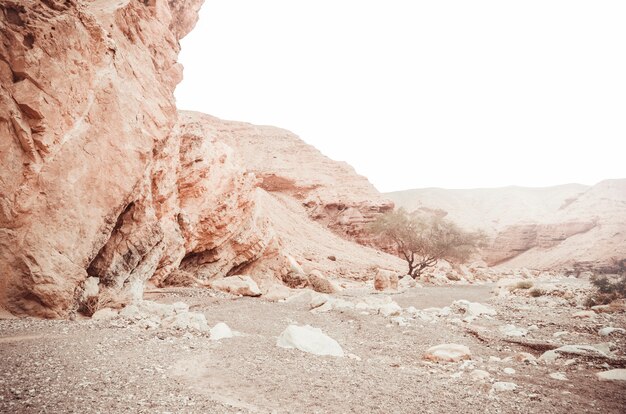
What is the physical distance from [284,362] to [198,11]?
15782 mm

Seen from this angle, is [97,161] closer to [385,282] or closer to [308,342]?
[308,342]

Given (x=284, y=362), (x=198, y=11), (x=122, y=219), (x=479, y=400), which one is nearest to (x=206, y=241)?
(x=122, y=219)

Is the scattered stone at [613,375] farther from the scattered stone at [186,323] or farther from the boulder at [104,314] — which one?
the boulder at [104,314]

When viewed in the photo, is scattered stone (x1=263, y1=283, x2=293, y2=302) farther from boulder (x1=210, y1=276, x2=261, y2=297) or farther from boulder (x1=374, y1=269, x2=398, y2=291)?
boulder (x1=374, y1=269, x2=398, y2=291)

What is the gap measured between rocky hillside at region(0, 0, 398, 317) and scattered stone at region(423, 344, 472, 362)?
22.7ft

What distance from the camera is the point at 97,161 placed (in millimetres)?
8281

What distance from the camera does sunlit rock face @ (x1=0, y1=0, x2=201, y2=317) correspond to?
22.3 ft

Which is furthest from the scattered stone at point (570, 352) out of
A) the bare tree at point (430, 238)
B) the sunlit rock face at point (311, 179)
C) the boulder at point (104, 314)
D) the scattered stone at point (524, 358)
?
the sunlit rock face at point (311, 179)

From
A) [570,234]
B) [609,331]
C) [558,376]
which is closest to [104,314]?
[558,376]

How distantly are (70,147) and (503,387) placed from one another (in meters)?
8.76

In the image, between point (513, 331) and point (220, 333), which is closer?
point (220, 333)

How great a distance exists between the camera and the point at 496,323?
34.3 feet

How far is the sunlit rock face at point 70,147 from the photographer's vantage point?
22.3 feet

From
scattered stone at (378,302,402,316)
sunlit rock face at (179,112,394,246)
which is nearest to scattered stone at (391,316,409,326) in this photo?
scattered stone at (378,302,402,316)
